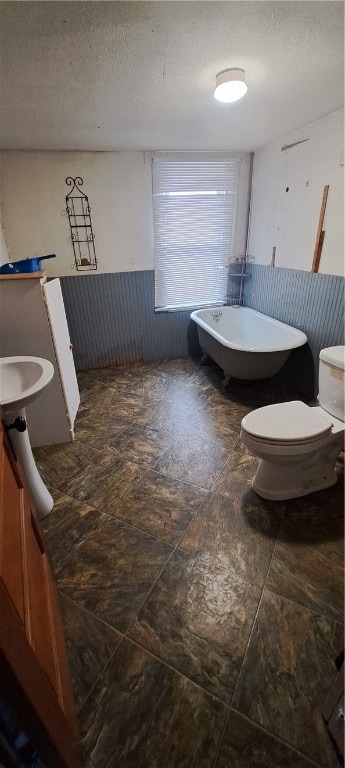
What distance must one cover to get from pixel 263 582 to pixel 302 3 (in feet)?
7.53

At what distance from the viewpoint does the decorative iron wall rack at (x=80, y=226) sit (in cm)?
297

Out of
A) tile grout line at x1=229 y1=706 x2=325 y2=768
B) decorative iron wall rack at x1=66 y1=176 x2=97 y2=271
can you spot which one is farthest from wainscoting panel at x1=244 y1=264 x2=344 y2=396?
tile grout line at x1=229 y1=706 x2=325 y2=768

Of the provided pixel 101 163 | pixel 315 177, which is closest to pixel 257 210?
pixel 315 177

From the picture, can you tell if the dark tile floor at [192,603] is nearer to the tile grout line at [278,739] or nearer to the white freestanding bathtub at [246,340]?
the tile grout line at [278,739]

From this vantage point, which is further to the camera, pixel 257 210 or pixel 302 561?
pixel 257 210

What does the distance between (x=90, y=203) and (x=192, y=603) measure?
11.2 ft

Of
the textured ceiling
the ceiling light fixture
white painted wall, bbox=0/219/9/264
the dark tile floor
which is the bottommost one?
the dark tile floor

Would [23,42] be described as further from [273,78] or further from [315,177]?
[315,177]

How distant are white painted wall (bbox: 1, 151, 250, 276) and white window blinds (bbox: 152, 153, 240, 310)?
13 cm

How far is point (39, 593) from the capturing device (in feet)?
2.87

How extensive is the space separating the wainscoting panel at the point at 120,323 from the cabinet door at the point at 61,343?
95 centimetres

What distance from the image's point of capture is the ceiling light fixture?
58.4 inches

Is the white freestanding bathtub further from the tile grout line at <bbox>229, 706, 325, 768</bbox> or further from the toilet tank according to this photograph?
the tile grout line at <bbox>229, 706, 325, 768</bbox>

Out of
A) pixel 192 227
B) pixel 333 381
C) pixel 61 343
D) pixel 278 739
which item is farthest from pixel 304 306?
pixel 278 739
